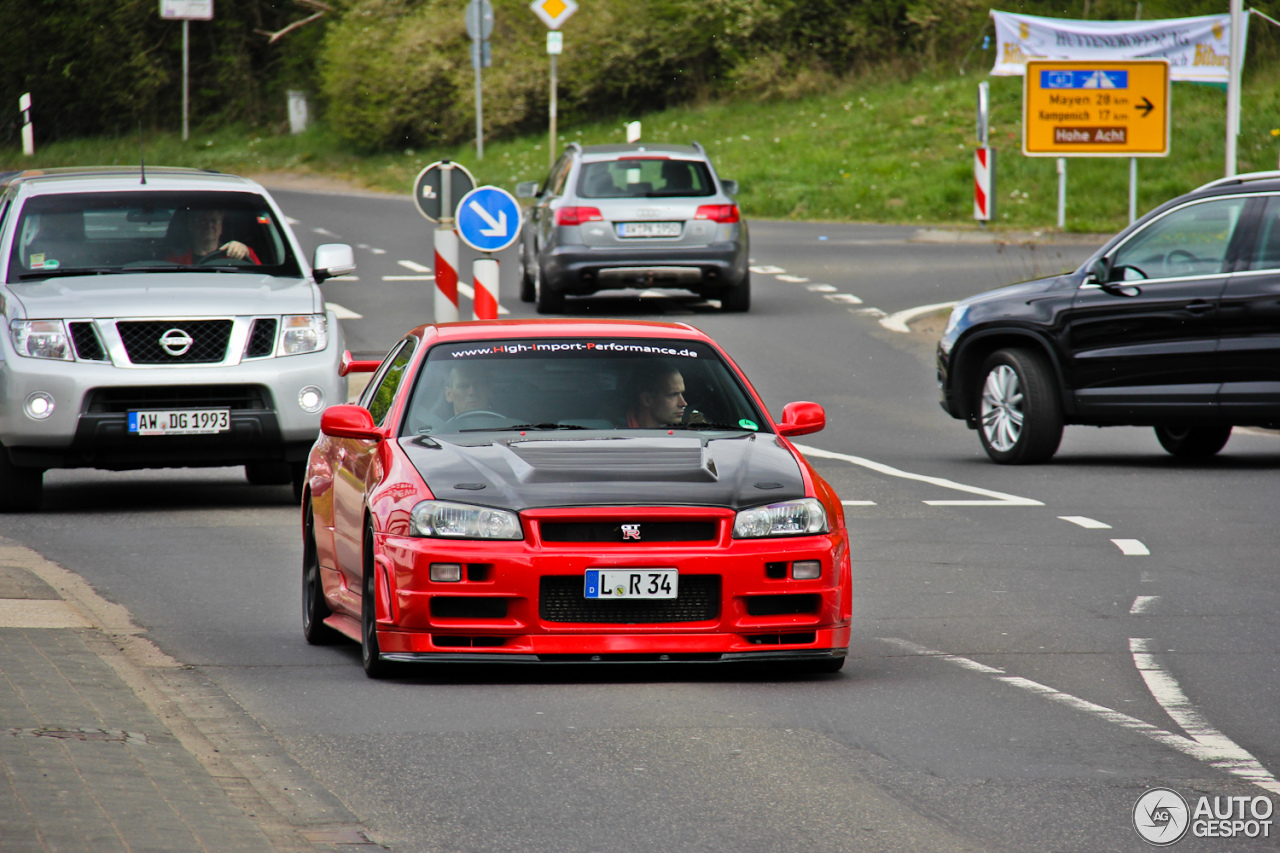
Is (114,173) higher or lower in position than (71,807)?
higher

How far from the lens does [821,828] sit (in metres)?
5.77

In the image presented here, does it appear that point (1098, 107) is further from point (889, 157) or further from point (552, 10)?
point (889, 157)

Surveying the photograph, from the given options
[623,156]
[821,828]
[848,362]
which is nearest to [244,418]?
[821,828]

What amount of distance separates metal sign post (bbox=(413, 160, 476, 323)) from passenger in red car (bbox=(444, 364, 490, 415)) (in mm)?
10505

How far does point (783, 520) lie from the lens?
7.64 m

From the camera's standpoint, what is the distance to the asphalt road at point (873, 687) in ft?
19.5

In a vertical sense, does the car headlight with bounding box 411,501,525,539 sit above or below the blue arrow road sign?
below

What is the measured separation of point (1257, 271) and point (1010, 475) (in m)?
2.12

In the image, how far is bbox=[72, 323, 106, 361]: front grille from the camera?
41.4 ft

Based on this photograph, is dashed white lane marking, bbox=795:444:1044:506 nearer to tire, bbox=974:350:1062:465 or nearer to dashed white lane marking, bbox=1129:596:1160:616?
→ tire, bbox=974:350:1062:465

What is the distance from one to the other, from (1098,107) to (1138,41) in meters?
8.46

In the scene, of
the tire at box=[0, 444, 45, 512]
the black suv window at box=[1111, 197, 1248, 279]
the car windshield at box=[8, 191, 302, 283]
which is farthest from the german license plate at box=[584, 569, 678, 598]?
the black suv window at box=[1111, 197, 1248, 279]

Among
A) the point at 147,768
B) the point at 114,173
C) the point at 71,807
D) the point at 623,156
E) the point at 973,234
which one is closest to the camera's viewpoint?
the point at 71,807

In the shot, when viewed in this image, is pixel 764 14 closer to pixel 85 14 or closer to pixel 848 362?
pixel 85 14
